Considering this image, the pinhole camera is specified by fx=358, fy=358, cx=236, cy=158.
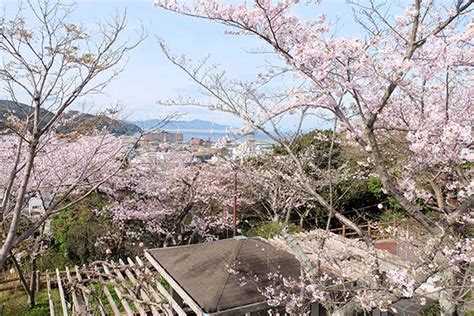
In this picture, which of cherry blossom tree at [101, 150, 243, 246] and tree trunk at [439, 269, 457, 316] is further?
cherry blossom tree at [101, 150, 243, 246]

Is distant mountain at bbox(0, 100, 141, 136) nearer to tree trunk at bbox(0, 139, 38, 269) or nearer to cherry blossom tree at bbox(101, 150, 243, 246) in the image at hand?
tree trunk at bbox(0, 139, 38, 269)

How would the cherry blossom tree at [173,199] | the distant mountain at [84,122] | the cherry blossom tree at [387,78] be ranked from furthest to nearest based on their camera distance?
the cherry blossom tree at [173,199], the distant mountain at [84,122], the cherry blossom tree at [387,78]

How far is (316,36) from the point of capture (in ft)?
12.2

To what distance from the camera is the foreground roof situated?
3926 mm

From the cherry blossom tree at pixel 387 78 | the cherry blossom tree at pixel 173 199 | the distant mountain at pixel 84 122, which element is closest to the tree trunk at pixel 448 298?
the cherry blossom tree at pixel 387 78

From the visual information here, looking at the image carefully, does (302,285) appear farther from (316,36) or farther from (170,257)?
(316,36)

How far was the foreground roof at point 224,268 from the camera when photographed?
155 inches

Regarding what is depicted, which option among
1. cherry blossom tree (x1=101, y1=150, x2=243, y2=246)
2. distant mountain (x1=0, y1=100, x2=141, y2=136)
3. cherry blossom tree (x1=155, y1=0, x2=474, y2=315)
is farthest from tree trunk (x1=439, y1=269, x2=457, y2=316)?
cherry blossom tree (x1=101, y1=150, x2=243, y2=246)

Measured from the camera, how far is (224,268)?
443 centimetres

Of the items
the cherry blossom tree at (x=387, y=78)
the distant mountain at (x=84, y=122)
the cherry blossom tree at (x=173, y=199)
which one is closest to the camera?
the cherry blossom tree at (x=387, y=78)

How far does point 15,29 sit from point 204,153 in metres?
5.97

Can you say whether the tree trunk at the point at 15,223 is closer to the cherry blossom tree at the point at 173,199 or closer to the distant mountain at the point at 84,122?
the distant mountain at the point at 84,122

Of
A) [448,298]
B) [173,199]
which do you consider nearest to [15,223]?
[448,298]

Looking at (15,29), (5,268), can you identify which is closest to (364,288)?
(15,29)
